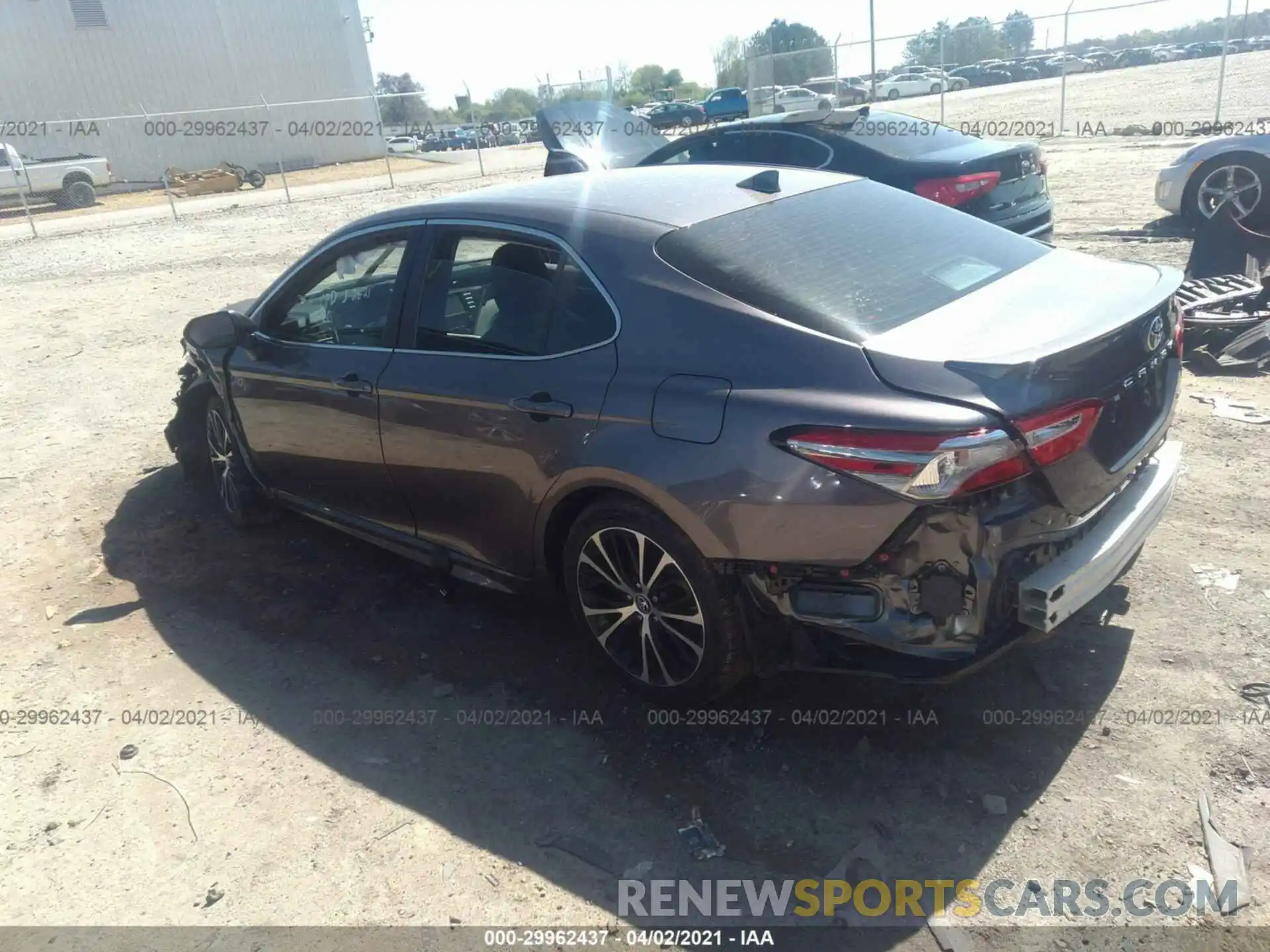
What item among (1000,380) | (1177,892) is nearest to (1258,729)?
(1177,892)

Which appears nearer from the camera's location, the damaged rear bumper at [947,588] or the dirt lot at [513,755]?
the damaged rear bumper at [947,588]

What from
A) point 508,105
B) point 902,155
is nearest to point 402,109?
point 508,105

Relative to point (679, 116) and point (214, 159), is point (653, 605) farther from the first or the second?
point (679, 116)

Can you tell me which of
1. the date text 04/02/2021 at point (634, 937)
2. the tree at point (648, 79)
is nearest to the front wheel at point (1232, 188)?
the date text 04/02/2021 at point (634, 937)

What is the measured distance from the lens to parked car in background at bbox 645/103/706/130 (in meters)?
41.1

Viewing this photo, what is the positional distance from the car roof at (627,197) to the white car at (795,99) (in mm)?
24313

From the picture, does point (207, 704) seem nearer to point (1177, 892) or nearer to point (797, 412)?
point (797, 412)

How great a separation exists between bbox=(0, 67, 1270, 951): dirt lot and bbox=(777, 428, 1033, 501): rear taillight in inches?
39.6

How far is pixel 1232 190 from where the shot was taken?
9.23 m

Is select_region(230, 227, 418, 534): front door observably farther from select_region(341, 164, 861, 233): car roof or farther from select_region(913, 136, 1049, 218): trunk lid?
select_region(913, 136, 1049, 218): trunk lid

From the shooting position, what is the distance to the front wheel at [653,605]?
10.0ft

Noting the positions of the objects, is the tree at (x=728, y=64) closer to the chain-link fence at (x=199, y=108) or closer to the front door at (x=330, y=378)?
the chain-link fence at (x=199, y=108)

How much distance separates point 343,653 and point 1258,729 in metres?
3.34

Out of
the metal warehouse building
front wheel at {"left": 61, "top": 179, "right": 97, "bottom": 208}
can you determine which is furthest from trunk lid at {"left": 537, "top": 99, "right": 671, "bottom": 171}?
the metal warehouse building
